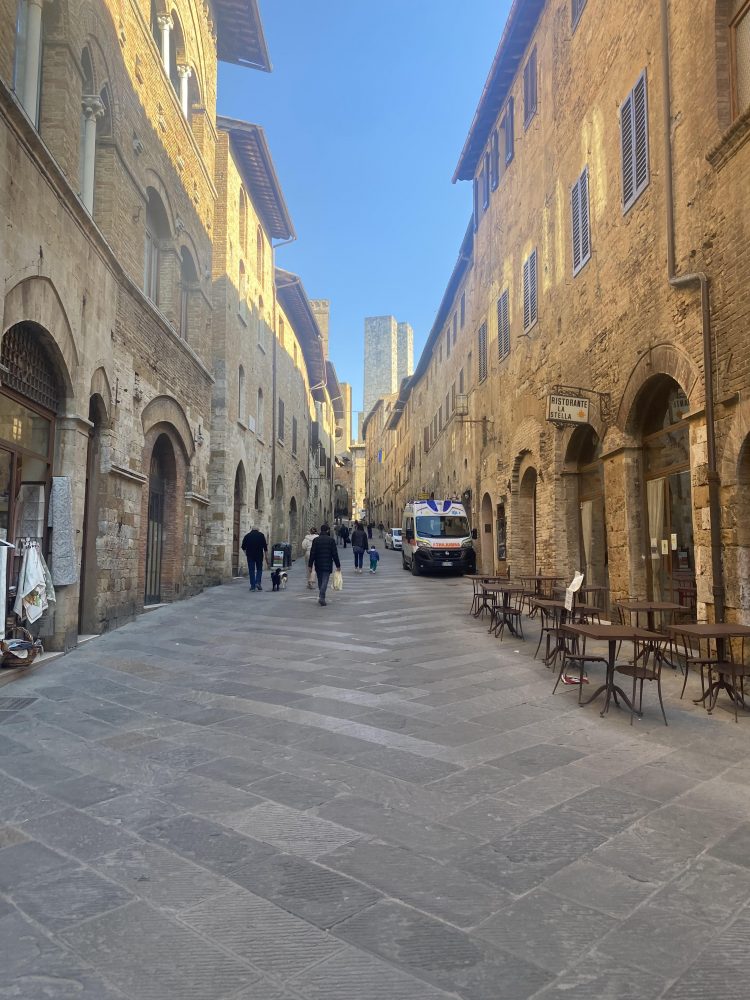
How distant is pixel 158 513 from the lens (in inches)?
513

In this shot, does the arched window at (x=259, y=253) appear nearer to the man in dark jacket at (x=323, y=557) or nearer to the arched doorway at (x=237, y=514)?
Answer: the arched doorway at (x=237, y=514)

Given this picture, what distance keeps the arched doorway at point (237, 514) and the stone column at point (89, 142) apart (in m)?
10.1

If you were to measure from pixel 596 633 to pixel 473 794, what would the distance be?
2.28 meters

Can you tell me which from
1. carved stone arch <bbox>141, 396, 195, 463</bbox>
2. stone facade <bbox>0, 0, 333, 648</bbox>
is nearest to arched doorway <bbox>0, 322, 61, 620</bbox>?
stone facade <bbox>0, 0, 333, 648</bbox>

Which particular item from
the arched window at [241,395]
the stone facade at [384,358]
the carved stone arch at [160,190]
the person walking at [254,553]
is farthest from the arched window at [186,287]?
the stone facade at [384,358]

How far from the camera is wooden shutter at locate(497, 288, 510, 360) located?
17.3 metres

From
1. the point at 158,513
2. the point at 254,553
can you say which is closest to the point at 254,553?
the point at 254,553

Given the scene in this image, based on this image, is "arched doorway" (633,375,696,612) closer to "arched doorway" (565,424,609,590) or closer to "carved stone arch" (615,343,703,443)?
"carved stone arch" (615,343,703,443)

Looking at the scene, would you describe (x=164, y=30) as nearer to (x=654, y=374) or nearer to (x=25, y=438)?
(x=25, y=438)

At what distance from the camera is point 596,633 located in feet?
18.5

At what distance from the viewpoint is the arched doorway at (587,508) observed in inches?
463

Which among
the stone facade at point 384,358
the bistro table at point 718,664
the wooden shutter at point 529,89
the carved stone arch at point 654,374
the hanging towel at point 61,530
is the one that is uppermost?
the stone facade at point 384,358

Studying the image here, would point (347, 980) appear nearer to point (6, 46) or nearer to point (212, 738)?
point (212, 738)

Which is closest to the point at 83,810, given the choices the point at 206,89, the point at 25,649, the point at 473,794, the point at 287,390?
the point at 473,794
